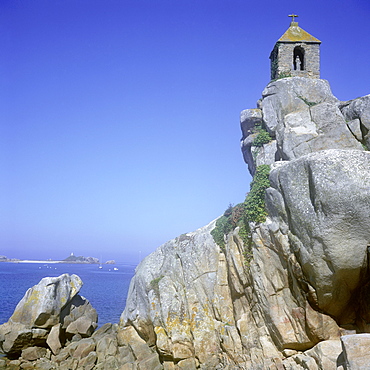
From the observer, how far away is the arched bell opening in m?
28.8

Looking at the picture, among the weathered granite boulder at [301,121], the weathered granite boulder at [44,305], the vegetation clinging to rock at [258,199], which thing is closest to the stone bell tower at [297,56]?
the weathered granite boulder at [301,121]

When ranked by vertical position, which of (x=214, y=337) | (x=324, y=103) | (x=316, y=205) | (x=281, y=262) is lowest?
(x=214, y=337)

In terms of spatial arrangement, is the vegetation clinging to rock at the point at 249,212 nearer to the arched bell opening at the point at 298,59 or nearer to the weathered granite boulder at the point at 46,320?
the arched bell opening at the point at 298,59

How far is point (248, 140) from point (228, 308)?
38.9 ft

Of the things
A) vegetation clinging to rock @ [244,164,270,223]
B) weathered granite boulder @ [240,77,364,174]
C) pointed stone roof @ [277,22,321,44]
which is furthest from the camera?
pointed stone roof @ [277,22,321,44]

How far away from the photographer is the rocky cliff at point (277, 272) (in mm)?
18109

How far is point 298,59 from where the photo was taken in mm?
29000

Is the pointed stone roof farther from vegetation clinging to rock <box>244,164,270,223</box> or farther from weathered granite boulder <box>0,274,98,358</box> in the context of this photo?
weathered granite boulder <box>0,274,98,358</box>

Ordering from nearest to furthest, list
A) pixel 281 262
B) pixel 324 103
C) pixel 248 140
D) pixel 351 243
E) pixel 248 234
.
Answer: pixel 351 243 → pixel 281 262 → pixel 248 234 → pixel 324 103 → pixel 248 140

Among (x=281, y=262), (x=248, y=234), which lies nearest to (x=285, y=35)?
(x=248, y=234)

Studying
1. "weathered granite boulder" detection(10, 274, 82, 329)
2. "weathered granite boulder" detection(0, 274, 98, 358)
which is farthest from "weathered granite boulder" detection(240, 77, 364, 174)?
"weathered granite boulder" detection(10, 274, 82, 329)

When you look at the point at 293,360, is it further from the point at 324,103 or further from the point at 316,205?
the point at 324,103

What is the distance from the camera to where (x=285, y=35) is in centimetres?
2888

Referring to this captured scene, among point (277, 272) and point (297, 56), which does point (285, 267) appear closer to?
point (277, 272)
